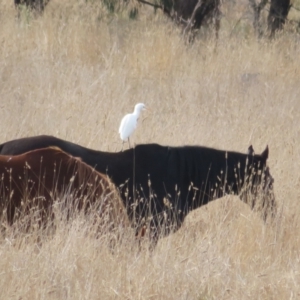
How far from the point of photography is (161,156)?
5211 mm

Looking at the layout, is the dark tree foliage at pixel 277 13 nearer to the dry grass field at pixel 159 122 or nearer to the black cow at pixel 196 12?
the dry grass field at pixel 159 122

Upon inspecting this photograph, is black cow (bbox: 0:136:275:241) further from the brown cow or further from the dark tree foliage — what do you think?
the dark tree foliage

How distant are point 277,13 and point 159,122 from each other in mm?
6385

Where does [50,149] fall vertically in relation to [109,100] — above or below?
above

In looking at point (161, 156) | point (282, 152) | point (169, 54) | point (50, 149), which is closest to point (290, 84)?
point (169, 54)

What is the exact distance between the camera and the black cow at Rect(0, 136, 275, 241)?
502 cm

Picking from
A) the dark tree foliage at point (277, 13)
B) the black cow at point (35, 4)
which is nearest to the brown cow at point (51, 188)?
the black cow at point (35, 4)

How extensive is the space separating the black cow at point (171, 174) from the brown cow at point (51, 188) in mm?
692

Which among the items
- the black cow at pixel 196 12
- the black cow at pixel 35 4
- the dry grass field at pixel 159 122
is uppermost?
the black cow at pixel 196 12

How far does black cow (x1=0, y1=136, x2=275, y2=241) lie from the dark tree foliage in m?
8.32

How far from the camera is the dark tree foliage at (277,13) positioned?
1339cm

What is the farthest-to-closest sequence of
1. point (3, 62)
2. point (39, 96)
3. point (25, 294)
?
point (3, 62) < point (39, 96) < point (25, 294)

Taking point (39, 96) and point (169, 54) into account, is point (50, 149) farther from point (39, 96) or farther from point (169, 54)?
point (169, 54)

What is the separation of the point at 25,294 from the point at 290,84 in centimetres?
693
